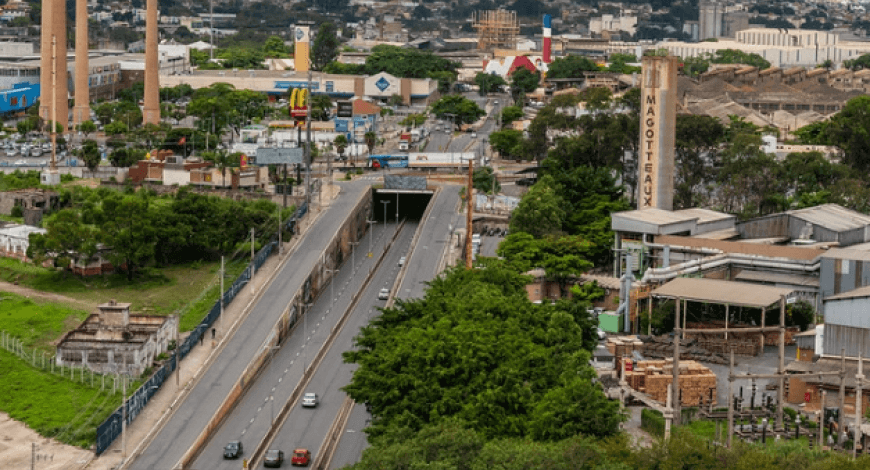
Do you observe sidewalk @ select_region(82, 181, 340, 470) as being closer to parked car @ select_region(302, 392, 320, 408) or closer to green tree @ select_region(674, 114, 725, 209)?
parked car @ select_region(302, 392, 320, 408)

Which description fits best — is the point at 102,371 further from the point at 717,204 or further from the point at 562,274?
the point at 717,204

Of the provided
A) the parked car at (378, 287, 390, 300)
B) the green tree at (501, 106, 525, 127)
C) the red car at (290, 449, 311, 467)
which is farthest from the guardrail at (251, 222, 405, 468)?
the green tree at (501, 106, 525, 127)

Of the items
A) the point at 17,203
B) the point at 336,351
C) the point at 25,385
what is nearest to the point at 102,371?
the point at 25,385

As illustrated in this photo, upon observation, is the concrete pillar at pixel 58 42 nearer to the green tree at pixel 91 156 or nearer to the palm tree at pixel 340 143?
the green tree at pixel 91 156

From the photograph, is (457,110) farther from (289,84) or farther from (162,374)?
(162,374)

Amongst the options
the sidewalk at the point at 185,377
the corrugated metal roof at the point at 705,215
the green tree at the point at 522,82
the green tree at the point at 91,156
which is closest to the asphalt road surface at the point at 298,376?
the sidewalk at the point at 185,377

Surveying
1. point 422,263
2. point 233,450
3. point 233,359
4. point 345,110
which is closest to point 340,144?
A: point 345,110

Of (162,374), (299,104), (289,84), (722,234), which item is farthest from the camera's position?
(289,84)
